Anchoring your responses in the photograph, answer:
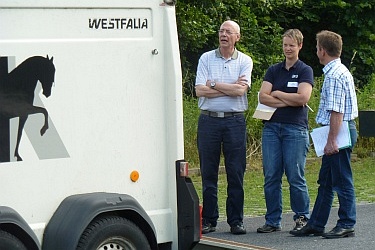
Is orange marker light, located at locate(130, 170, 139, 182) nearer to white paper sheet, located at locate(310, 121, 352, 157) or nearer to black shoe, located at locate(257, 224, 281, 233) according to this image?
white paper sheet, located at locate(310, 121, 352, 157)

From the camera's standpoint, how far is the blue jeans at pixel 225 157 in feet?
32.6

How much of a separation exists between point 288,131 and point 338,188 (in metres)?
0.73

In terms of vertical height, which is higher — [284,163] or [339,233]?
[284,163]

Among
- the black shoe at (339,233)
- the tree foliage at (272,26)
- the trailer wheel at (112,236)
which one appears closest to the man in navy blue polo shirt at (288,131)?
the black shoe at (339,233)

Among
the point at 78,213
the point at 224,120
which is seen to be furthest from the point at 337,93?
the point at 78,213

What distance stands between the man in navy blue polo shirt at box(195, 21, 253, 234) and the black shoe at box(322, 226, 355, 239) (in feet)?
2.82

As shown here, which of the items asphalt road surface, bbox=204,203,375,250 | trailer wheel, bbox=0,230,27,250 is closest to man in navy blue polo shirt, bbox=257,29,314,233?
asphalt road surface, bbox=204,203,375,250

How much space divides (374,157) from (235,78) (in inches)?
311

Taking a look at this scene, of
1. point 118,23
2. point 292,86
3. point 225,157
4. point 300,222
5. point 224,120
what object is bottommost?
point 300,222

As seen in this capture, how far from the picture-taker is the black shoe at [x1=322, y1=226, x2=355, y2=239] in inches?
384

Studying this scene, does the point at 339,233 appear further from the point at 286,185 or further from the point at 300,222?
the point at 286,185

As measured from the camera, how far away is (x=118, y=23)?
23.4 ft

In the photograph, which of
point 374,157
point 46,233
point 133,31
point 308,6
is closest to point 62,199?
point 46,233

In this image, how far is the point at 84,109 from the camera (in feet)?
22.6
